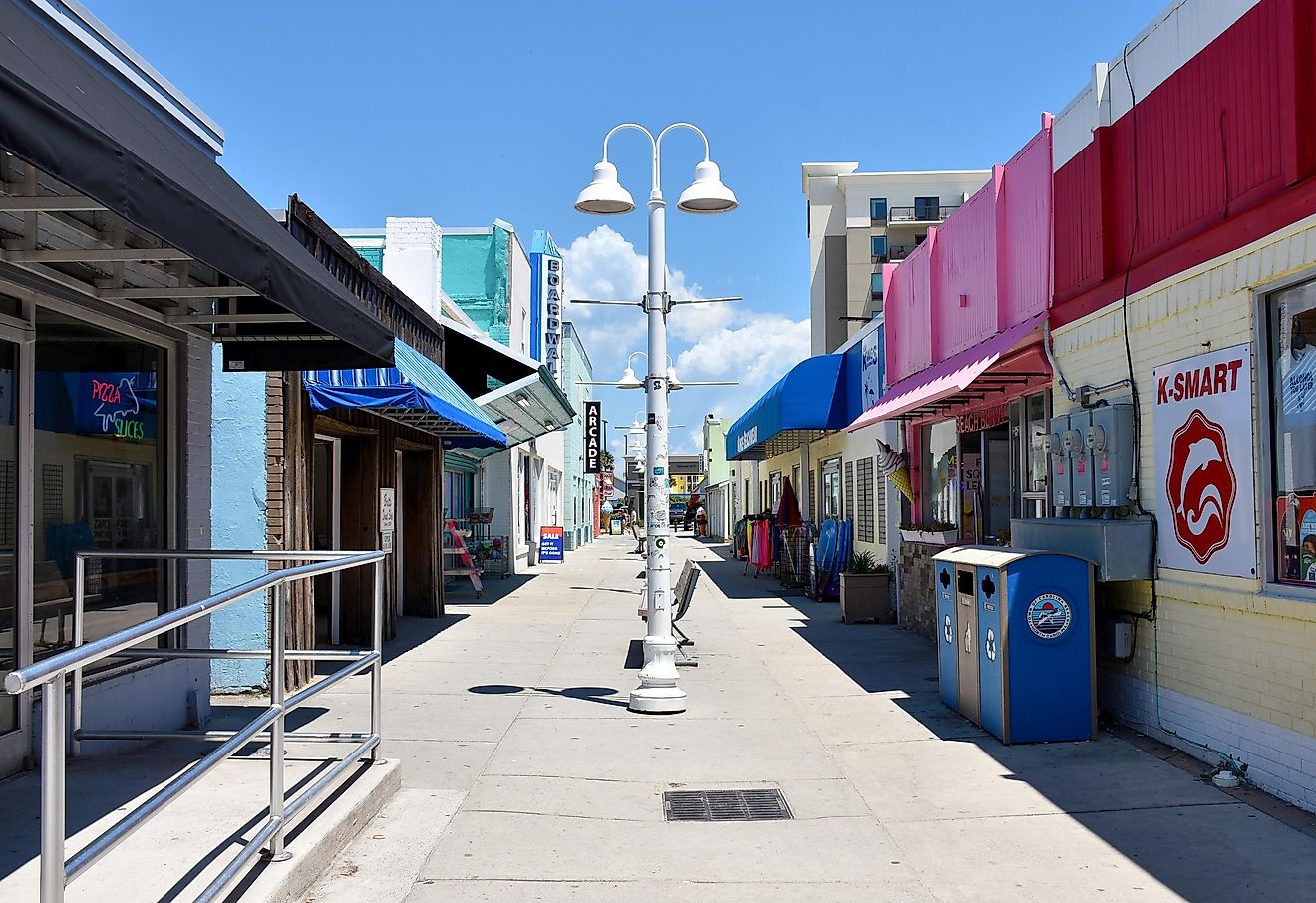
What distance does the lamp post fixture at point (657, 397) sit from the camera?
9.12 meters

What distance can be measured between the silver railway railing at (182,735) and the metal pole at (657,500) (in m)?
3.32

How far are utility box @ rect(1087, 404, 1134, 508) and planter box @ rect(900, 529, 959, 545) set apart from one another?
4989 mm

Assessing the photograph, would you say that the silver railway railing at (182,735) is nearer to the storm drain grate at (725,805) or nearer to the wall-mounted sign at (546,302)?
the storm drain grate at (725,805)

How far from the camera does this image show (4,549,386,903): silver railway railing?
8.26 ft


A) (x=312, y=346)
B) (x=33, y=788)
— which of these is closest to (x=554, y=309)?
(x=312, y=346)

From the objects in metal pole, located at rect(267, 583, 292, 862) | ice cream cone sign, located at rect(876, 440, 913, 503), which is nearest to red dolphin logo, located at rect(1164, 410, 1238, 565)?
metal pole, located at rect(267, 583, 292, 862)

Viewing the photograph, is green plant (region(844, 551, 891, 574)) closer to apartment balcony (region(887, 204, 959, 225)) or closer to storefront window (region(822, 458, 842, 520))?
storefront window (region(822, 458, 842, 520))

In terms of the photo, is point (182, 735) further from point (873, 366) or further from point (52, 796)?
point (873, 366)

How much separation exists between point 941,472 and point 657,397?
16.9ft

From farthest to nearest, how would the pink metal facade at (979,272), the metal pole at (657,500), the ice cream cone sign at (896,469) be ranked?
the ice cream cone sign at (896,469) < the pink metal facade at (979,272) < the metal pole at (657,500)

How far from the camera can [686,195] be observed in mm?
9508

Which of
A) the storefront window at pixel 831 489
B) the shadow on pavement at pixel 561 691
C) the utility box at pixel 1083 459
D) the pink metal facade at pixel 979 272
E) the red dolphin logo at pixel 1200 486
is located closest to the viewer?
the red dolphin logo at pixel 1200 486

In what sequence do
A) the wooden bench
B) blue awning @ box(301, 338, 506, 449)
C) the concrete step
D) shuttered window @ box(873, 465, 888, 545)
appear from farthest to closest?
shuttered window @ box(873, 465, 888, 545) → the wooden bench → blue awning @ box(301, 338, 506, 449) → the concrete step

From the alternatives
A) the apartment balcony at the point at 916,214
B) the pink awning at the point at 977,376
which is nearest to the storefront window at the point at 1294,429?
the pink awning at the point at 977,376
